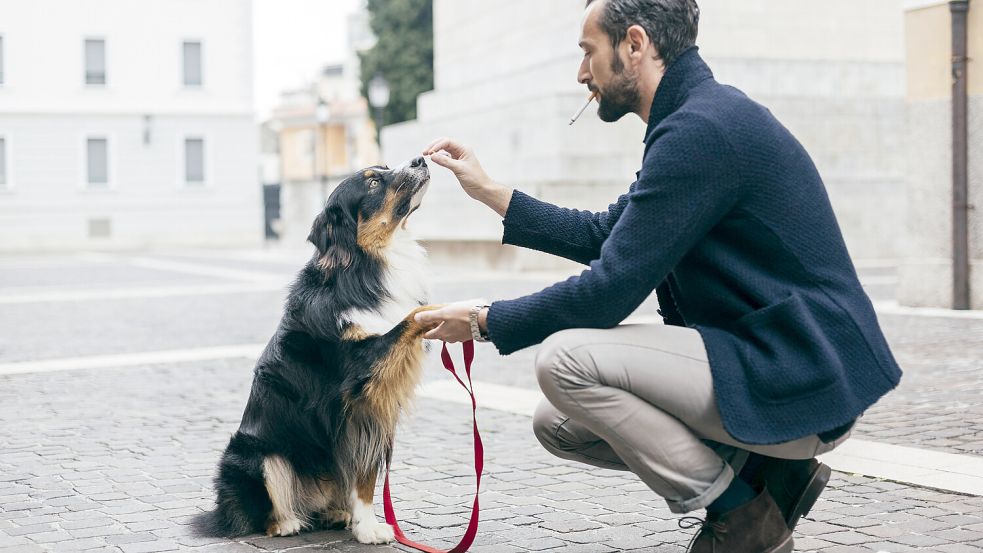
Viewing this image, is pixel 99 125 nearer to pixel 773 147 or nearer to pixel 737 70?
pixel 737 70

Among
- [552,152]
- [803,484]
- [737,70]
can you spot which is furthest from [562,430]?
[737,70]

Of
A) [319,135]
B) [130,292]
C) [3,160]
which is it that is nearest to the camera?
[130,292]

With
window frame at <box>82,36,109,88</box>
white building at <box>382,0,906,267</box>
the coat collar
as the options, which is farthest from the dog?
window frame at <box>82,36,109,88</box>

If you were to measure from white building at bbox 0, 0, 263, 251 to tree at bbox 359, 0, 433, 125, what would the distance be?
18.0ft

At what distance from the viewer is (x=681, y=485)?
10.6 feet

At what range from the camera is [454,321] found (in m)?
3.47

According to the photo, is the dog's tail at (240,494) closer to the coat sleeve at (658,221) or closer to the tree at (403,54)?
the coat sleeve at (658,221)

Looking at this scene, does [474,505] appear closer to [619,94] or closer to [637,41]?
[619,94]

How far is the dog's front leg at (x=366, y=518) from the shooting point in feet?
13.3

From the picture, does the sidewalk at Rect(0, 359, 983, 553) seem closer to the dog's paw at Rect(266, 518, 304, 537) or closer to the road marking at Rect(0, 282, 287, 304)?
→ the dog's paw at Rect(266, 518, 304, 537)

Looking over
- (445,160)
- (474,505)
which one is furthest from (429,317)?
(474,505)

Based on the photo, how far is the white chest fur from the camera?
3928mm

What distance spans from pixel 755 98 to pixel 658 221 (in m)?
17.6

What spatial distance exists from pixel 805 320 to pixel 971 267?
9.70m
